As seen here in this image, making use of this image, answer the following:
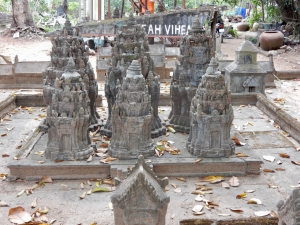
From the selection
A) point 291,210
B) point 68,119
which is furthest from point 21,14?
point 291,210

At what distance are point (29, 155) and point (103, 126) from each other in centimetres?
179

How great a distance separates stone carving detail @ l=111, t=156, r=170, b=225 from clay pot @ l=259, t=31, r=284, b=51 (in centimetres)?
2002

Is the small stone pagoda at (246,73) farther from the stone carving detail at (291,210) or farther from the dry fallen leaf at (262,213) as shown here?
the stone carving detail at (291,210)

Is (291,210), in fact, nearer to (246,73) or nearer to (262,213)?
(262,213)

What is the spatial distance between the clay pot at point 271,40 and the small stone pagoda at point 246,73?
449 inches

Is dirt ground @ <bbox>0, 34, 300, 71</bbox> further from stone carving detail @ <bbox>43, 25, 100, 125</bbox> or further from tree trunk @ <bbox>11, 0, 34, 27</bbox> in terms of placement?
stone carving detail @ <bbox>43, 25, 100, 125</bbox>

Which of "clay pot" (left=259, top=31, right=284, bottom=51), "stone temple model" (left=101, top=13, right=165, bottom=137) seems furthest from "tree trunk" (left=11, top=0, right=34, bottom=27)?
"stone temple model" (left=101, top=13, right=165, bottom=137)

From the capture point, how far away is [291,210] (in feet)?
12.5

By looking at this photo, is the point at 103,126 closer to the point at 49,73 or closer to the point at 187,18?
the point at 49,73

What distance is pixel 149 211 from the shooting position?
14.0 feet

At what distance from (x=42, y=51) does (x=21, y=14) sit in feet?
18.4

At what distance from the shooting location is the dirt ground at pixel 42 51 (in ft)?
64.7

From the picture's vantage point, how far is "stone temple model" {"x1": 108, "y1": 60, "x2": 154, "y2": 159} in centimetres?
672

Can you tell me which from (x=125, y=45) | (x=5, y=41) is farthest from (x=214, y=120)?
(x=5, y=41)
